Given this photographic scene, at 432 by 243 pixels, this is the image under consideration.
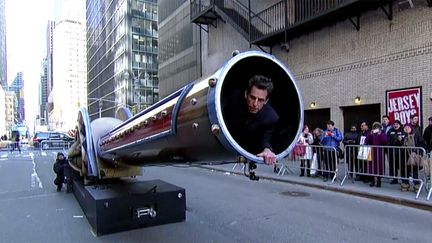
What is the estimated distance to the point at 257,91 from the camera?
340cm

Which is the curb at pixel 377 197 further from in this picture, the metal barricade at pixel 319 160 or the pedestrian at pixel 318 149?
the pedestrian at pixel 318 149

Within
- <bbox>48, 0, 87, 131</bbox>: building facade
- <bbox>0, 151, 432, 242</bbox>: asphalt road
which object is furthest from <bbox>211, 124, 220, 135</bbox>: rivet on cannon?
<bbox>48, 0, 87, 131</bbox>: building facade

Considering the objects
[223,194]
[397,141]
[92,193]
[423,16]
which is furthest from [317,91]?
[92,193]

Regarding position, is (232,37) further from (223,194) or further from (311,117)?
(223,194)

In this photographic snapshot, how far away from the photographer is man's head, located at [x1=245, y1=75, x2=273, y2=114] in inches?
133

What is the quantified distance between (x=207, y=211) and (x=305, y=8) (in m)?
11.6

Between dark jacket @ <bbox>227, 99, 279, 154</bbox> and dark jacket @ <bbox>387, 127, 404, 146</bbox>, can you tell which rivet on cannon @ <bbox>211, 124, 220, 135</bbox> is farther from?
dark jacket @ <bbox>387, 127, 404, 146</bbox>

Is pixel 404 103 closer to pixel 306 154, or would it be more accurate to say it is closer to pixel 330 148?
pixel 330 148

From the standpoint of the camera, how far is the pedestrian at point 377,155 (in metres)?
10.1

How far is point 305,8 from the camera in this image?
16.8m

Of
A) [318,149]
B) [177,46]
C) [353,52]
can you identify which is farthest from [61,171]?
[177,46]

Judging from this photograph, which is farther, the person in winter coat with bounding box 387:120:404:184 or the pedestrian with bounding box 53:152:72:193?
the pedestrian with bounding box 53:152:72:193

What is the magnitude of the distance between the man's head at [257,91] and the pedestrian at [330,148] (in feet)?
28.2

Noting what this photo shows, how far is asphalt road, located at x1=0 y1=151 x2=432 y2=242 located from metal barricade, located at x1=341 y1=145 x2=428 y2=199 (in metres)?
1.28
